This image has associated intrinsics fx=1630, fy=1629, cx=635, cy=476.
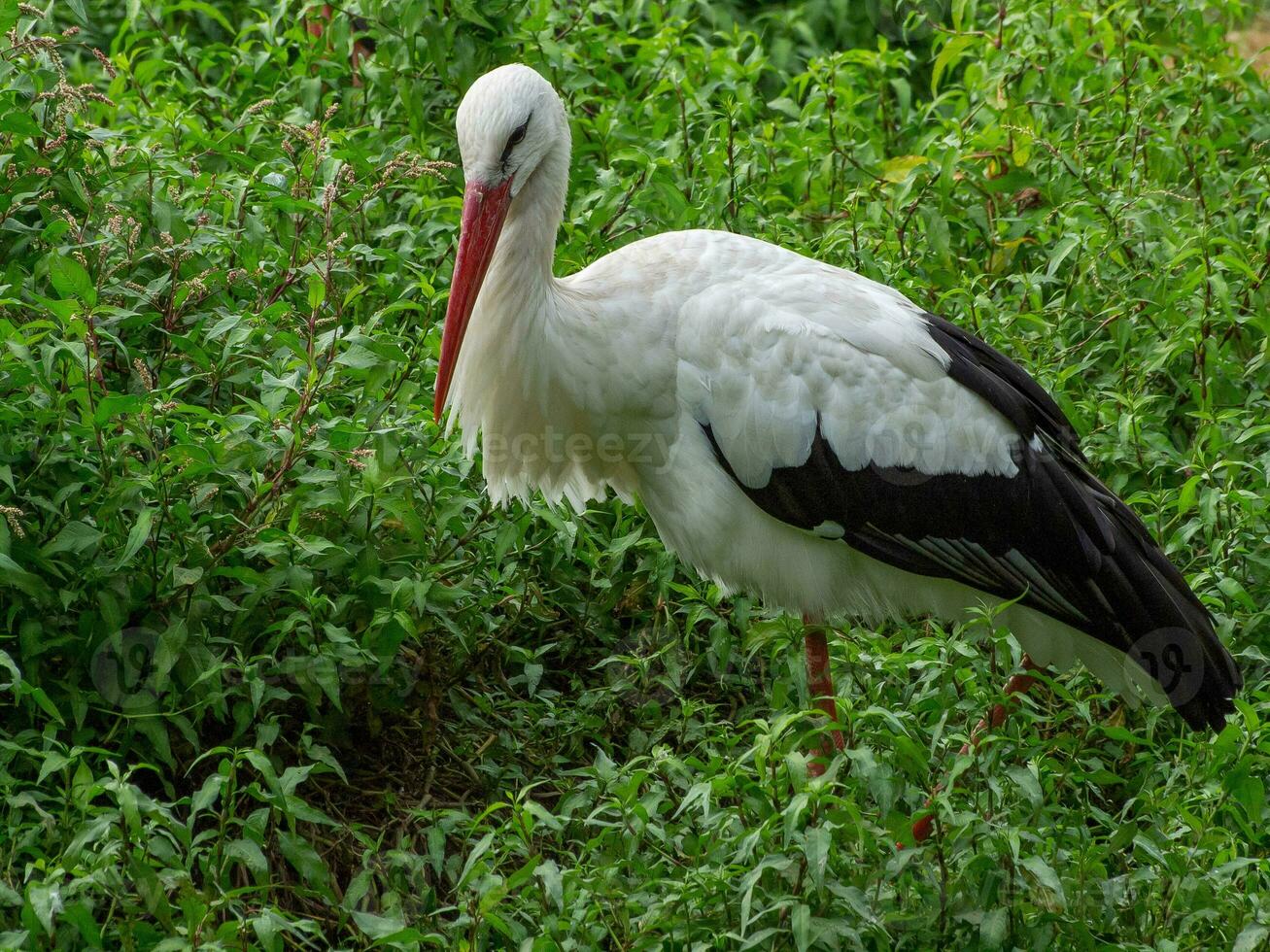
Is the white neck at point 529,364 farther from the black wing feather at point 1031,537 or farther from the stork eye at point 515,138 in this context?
the black wing feather at point 1031,537

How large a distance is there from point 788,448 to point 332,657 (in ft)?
3.68

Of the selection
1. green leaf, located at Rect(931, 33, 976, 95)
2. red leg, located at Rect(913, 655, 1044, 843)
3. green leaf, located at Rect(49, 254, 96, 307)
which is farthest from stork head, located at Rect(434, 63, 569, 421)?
green leaf, located at Rect(931, 33, 976, 95)

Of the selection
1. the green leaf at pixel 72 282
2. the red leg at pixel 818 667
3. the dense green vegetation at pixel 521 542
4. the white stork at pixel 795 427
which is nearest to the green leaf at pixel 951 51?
the dense green vegetation at pixel 521 542

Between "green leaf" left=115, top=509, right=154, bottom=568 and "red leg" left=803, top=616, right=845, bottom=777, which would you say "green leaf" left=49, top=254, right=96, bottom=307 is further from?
"red leg" left=803, top=616, right=845, bottom=777

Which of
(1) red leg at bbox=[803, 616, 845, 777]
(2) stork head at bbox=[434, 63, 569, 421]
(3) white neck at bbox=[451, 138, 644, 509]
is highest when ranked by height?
(2) stork head at bbox=[434, 63, 569, 421]

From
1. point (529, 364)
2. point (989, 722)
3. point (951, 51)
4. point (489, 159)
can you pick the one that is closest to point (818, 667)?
point (989, 722)

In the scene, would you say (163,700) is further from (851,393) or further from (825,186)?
(825,186)

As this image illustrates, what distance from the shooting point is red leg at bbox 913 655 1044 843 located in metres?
3.17

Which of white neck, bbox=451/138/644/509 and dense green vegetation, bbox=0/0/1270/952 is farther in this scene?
white neck, bbox=451/138/644/509

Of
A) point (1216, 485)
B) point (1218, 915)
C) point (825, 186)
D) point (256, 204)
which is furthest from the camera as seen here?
point (825, 186)

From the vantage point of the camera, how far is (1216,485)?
429 cm

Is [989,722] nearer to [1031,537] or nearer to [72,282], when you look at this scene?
[1031,537]

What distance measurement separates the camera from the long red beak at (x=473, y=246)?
3.66 m

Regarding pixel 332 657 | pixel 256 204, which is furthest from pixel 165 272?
pixel 332 657
